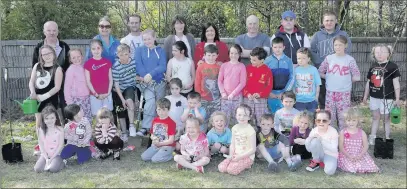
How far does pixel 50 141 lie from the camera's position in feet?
17.3

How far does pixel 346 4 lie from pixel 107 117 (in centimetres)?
597

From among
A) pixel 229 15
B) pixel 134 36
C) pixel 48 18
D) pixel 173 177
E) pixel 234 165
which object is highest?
pixel 229 15

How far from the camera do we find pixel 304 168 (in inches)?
204

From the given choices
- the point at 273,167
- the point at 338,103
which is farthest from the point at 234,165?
the point at 338,103

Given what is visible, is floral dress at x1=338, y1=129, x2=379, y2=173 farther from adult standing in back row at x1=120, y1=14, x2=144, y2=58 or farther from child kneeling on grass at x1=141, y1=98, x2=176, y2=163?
adult standing in back row at x1=120, y1=14, x2=144, y2=58

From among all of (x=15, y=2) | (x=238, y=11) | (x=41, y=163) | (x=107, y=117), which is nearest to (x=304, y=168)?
(x=107, y=117)

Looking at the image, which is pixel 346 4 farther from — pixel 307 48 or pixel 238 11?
pixel 307 48

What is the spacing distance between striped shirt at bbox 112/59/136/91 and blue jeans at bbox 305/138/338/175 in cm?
243

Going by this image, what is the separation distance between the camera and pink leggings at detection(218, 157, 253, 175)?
16.2 ft

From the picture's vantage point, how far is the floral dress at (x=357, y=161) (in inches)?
196

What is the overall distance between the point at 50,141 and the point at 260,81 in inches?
102

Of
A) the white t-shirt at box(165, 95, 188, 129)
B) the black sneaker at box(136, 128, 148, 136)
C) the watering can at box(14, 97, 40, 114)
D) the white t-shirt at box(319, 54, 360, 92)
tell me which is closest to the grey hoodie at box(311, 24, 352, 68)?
the white t-shirt at box(319, 54, 360, 92)

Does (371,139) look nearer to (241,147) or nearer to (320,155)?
(320,155)

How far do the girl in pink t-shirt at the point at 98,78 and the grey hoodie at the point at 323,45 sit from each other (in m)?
2.79
